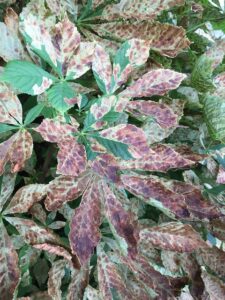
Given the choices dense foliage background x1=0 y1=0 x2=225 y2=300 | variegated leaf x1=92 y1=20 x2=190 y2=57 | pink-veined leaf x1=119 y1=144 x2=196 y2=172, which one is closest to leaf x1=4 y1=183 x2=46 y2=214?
dense foliage background x1=0 y1=0 x2=225 y2=300

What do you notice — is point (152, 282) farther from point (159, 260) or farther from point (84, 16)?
point (84, 16)

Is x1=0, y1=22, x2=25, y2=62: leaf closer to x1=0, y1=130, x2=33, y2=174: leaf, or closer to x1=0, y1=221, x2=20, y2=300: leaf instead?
x1=0, y1=130, x2=33, y2=174: leaf

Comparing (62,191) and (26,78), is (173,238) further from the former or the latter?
(26,78)

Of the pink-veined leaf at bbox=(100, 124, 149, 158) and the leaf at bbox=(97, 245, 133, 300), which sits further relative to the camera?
the leaf at bbox=(97, 245, 133, 300)

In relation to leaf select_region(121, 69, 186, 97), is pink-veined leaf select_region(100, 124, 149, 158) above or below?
below

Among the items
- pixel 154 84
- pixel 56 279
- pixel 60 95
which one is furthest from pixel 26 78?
pixel 56 279

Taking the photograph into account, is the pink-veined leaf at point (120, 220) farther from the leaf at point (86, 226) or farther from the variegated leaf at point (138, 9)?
the variegated leaf at point (138, 9)

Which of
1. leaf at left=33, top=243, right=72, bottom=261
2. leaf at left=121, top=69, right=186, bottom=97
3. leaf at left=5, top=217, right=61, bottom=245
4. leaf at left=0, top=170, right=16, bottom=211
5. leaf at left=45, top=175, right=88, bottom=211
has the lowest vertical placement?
leaf at left=5, top=217, right=61, bottom=245
